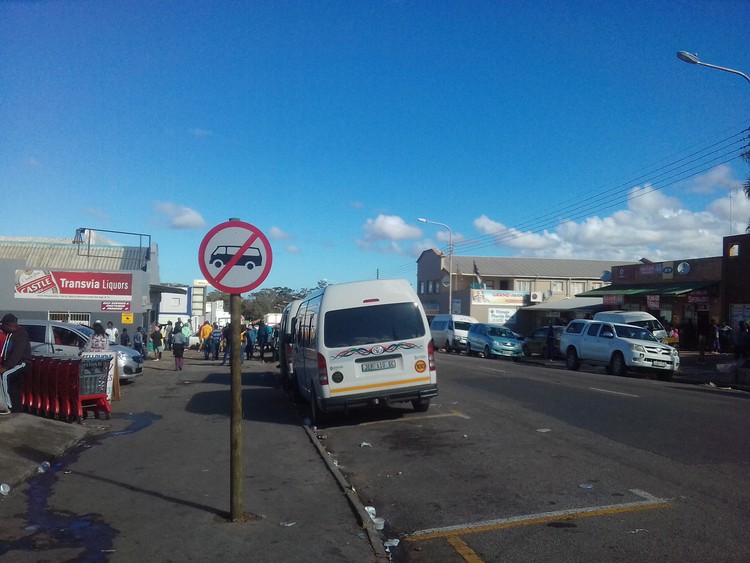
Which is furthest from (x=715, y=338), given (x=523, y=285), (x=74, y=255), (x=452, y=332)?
(x=74, y=255)

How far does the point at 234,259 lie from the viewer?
20.1 ft

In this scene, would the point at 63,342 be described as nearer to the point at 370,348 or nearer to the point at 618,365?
the point at 370,348

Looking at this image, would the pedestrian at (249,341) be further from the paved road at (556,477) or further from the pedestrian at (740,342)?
the pedestrian at (740,342)

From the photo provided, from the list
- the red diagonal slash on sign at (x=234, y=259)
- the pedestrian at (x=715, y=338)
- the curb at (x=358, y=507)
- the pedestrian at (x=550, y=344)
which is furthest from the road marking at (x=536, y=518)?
the pedestrian at (x=715, y=338)

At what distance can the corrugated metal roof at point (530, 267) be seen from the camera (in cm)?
6869

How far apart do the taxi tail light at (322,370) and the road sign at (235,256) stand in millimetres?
4991

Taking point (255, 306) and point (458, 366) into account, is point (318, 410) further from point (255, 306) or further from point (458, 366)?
point (255, 306)

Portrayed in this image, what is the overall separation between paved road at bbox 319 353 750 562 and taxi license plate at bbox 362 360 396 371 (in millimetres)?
992

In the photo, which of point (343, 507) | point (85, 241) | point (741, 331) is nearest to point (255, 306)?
point (85, 241)

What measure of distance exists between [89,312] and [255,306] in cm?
4527

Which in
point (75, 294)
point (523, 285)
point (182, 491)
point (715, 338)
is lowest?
point (182, 491)

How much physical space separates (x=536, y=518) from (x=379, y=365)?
5231 mm

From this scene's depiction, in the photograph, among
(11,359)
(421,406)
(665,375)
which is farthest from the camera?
(665,375)

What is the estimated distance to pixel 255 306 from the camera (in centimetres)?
7844
